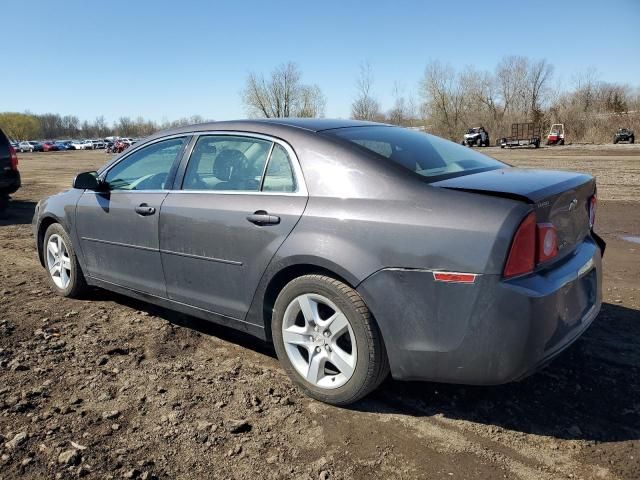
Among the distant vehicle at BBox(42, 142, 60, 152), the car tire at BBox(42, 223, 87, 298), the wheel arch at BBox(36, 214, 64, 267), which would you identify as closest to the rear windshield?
the car tire at BBox(42, 223, 87, 298)

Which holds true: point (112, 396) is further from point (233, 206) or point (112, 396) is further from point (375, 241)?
point (375, 241)

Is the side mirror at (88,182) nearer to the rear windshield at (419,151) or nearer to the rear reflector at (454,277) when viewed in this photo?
the rear windshield at (419,151)

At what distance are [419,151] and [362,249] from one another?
0.96 metres

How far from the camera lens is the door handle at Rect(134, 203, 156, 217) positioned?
3.88m

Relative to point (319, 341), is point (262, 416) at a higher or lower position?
lower

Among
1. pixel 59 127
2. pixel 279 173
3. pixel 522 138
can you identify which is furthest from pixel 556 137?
pixel 59 127

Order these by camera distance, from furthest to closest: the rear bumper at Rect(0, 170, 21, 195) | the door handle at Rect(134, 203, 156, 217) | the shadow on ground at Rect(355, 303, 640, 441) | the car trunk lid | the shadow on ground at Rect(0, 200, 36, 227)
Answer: the rear bumper at Rect(0, 170, 21, 195)
the shadow on ground at Rect(0, 200, 36, 227)
the door handle at Rect(134, 203, 156, 217)
the shadow on ground at Rect(355, 303, 640, 441)
the car trunk lid

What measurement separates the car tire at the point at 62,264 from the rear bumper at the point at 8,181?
606 centimetres

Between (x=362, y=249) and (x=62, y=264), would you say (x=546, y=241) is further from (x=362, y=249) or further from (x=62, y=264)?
(x=62, y=264)

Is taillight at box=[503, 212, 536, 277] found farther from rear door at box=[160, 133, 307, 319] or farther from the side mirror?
the side mirror

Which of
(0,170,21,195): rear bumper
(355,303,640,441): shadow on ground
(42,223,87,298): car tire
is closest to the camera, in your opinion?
(355,303,640,441): shadow on ground

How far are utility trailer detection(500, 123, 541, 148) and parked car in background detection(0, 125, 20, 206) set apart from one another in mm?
44216

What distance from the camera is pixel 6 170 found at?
10.2 meters

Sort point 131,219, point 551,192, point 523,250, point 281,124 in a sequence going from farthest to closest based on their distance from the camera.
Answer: point 131,219, point 281,124, point 551,192, point 523,250
